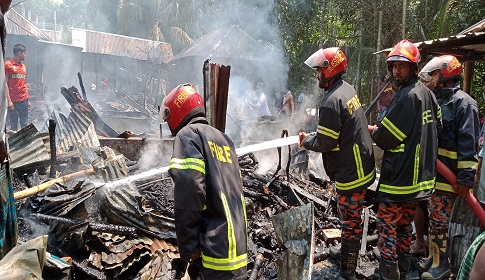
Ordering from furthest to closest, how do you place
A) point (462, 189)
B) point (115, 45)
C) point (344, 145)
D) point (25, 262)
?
point (115, 45), point (462, 189), point (344, 145), point (25, 262)

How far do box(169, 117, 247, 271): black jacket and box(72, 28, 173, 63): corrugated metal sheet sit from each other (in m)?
34.1

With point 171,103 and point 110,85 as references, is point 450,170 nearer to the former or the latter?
point 171,103

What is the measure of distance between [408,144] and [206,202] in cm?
234

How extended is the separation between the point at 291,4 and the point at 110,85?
1965 cm

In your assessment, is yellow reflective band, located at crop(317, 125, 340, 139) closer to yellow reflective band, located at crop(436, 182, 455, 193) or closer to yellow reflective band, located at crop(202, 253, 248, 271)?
yellow reflective band, located at crop(436, 182, 455, 193)

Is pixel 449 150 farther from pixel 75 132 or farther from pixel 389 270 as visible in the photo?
pixel 75 132

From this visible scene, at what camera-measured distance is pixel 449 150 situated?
4.41 metres

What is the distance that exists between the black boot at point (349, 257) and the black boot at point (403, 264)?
510 millimetres

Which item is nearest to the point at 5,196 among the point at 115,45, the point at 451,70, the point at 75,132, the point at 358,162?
the point at 358,162

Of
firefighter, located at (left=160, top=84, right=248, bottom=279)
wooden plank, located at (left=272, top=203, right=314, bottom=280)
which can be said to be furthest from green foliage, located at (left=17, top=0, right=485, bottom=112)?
firefighter, located at (left=160, top=84, right=248, bottom=279)

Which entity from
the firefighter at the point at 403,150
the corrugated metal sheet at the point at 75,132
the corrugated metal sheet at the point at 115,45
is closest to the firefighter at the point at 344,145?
the firefighter at the point at 403,150

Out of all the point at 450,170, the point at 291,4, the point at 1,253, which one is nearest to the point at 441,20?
the point at 450,170

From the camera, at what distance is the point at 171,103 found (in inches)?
114

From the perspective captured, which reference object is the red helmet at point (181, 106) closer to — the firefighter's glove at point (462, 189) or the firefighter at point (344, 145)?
the firefighter at point (344, 145)
